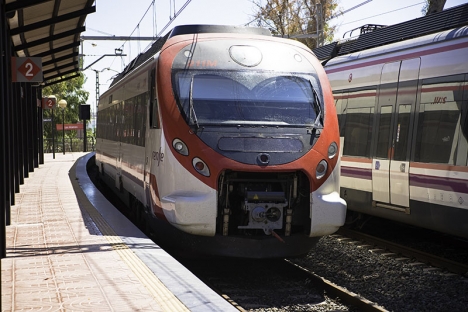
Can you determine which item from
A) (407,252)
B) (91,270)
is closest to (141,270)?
(91,270)

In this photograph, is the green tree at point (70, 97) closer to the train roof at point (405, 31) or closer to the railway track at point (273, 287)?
the train roof at point (405, 31)

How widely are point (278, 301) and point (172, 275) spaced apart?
1425mm

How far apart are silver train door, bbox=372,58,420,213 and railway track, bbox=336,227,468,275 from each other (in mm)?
571

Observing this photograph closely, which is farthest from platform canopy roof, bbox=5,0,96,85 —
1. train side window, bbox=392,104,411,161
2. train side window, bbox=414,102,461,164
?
train side window, bbox=414,102,461,164

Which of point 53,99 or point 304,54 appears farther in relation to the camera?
point 53,99

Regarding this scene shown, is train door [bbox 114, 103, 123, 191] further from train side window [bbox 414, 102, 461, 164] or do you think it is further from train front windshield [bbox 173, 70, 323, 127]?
train side window [bbox 414, 102, 461, 164]

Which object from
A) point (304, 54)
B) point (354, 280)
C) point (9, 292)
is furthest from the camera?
point (304, 54)

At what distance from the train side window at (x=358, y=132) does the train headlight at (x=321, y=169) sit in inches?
125

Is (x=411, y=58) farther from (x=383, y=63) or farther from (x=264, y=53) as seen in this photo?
(x=264, y=53)

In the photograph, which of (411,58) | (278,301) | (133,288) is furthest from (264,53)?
(133,288)

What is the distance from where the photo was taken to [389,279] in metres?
8.52

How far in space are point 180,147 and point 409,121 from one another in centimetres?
379

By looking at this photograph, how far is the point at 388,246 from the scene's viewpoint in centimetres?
1062

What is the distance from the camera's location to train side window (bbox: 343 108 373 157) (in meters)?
11.4
